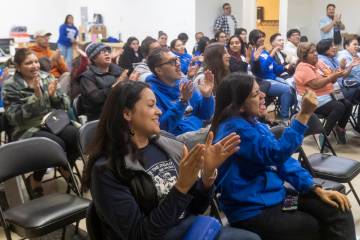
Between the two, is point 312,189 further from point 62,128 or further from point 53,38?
point 53,38

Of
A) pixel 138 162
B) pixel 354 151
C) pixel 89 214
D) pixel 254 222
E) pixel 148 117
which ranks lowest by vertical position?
pixel 354 151

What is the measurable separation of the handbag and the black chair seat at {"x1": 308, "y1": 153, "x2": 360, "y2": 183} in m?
1.89

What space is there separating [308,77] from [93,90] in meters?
2.24

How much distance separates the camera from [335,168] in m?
2.76

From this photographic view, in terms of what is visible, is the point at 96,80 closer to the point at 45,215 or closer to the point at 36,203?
the point at 36,203

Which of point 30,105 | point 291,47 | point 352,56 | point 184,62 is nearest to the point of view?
point 30,105

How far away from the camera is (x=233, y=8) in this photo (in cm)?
962

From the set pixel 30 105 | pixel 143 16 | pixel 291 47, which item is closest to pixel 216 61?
pixel 30 105

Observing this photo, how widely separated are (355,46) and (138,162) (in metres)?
4.83

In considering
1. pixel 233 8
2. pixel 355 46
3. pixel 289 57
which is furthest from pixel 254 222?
pixel 233 8

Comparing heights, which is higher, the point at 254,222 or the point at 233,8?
the point at 233,8

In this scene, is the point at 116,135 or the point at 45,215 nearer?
the point at 116,135

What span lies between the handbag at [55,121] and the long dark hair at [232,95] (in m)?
1.69

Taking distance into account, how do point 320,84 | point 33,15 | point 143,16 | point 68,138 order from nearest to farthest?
point 68,138 → point 320,84 → point 143,16 → point 33,15
